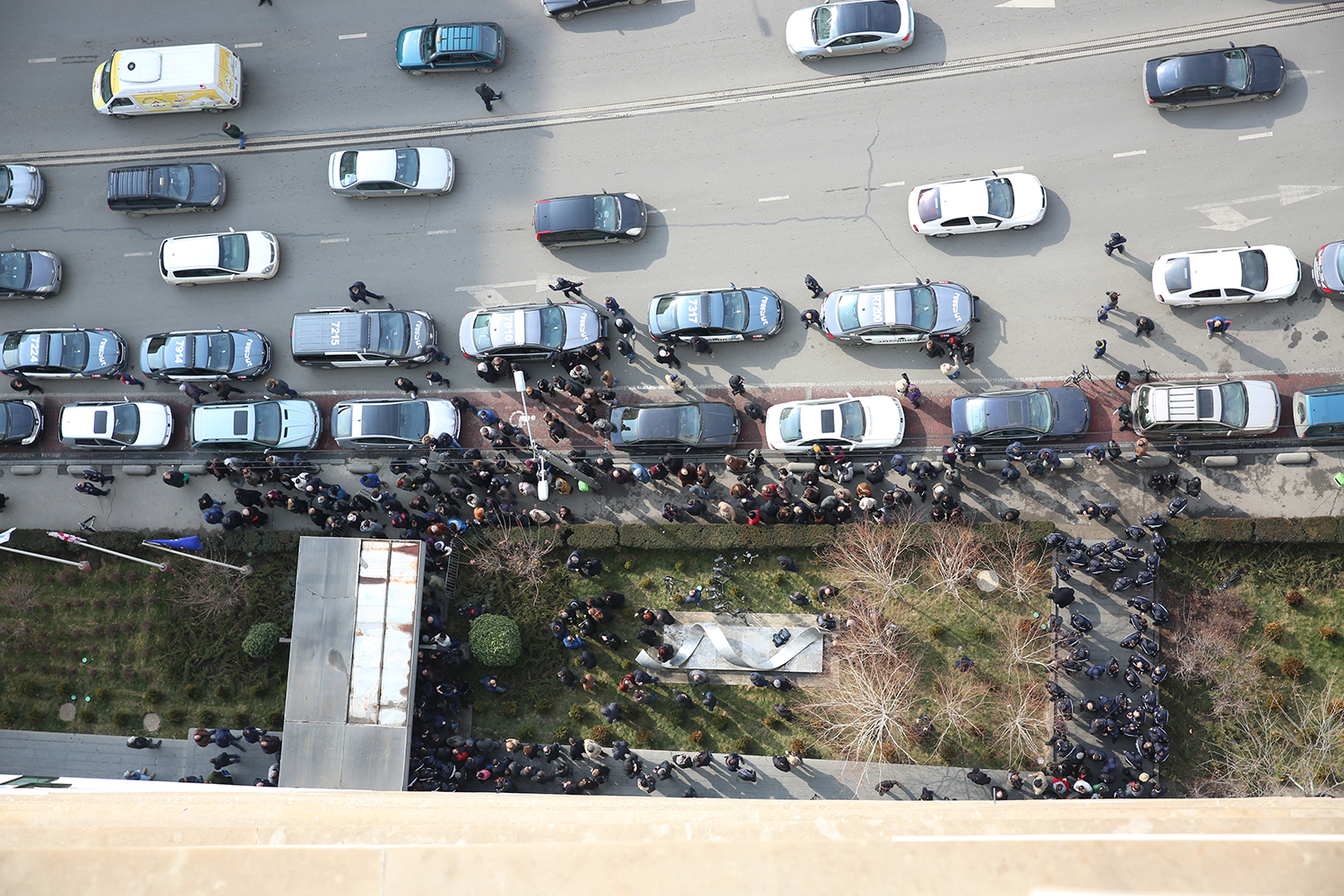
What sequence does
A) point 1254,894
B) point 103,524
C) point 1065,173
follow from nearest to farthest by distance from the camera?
point 1254,894, point 1065,173, point 103,524

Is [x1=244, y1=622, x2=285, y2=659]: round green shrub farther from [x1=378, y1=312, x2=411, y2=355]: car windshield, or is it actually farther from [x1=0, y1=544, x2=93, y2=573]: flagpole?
[x1=378, y1=312, x2=411, y2=355]: car windshield

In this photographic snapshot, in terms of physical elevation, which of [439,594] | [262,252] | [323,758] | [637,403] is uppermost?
[262,252]

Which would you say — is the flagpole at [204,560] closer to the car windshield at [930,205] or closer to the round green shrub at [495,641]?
the round green shrub at [495,641]

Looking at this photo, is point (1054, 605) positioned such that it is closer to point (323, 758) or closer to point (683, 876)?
point (683, 876)

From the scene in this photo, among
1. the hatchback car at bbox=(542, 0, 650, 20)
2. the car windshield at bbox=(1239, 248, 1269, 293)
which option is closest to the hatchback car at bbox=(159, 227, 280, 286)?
the hatchback car at bbox=(542, 0, 650, 20)

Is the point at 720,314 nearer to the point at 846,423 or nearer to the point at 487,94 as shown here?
the point at 846,423

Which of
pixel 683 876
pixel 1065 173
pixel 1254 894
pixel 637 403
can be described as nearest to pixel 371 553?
pixel 637 403
